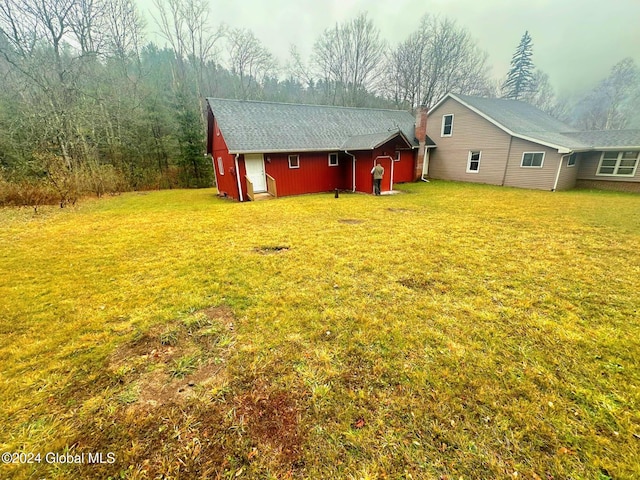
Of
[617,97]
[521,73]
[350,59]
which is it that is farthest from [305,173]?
[617,97]

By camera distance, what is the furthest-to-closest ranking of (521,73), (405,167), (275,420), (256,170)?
(521,73) < (405,167) < (256,170) < (275,420)

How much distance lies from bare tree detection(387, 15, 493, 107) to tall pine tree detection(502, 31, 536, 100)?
12.4m

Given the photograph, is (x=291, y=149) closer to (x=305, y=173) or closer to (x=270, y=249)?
(x=305, y=173)

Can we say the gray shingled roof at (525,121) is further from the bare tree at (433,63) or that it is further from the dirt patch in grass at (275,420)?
the dirt patch in grass at (275,420)

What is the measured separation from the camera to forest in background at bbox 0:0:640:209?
13922mm

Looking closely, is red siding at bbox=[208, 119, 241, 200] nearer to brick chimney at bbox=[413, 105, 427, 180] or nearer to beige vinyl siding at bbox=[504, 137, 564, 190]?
brick chimney at bbox=[413, 105, 427, 180]

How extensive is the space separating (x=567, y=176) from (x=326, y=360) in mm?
18172

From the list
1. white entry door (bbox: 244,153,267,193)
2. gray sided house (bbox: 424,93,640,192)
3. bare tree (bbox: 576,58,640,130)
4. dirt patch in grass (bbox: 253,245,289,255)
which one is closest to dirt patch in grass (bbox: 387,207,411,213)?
dirt patch in grass (bbox: 253,245,289,255)

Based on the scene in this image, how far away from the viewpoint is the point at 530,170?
14.3 meters

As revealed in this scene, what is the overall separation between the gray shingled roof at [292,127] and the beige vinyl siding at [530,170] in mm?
5464

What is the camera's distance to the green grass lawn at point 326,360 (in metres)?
1.91

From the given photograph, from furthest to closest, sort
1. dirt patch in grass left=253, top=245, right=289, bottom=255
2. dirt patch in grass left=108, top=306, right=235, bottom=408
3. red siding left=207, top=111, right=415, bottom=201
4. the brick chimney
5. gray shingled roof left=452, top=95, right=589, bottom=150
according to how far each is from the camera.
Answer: the brick chimney → gray shingled roof left=452, top=95, right=589, bottom=150 → red siding left=207, top=111, right=415, bottom=201 → dirt patch in grass left=253, top=245, right=289, bottom=255 → dirt patch in grass left=108, top=306, right=235, bottom=408

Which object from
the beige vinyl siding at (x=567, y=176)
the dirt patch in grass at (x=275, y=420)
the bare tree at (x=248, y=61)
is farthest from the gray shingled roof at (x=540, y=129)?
the bare tree at (x=248, y=61)

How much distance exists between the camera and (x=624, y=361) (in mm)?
2668
